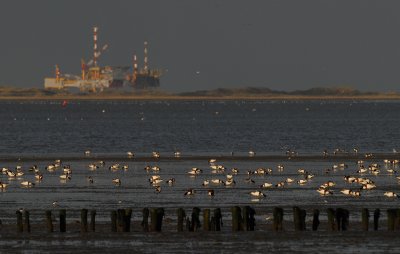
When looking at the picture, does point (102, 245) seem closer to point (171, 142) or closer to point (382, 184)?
point (382, 184)

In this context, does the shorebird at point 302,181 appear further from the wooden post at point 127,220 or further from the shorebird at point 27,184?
the wooden post at point 127,220

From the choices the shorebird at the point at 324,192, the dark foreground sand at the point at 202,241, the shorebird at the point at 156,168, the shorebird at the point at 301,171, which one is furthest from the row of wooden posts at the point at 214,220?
the shorebird at the point at 156,168

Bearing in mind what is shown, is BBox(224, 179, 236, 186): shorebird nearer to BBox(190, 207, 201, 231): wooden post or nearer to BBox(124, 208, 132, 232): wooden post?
BBox(190, 207, 201, 231): wooden post

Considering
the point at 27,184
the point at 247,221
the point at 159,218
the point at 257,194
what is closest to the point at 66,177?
the point at 27,184

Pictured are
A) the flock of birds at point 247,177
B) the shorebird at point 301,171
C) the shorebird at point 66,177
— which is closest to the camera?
the flock of birds at point 247,177

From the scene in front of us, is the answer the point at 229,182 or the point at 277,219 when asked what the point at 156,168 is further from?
the point at 277,219

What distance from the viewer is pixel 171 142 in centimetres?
9062

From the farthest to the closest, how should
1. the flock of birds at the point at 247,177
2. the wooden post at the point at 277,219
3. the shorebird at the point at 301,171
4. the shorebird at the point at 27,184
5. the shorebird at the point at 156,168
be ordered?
the shorebird at the point at 156,168, the shorebird at the point at 301,171, the shorebird at the point at 27,184, the flock of birds at the point at 247,177, the wooden post at the point at 277,219

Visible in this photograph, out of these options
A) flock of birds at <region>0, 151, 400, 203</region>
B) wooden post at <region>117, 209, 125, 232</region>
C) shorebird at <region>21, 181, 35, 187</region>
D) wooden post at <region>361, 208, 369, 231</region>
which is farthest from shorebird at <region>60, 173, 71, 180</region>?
wooden post at <region>361, 208, 369, 231</region>

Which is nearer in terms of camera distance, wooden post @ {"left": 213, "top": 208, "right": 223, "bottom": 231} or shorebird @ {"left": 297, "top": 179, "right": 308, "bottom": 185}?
wooden post @ {"left": 213, "top": 208, "right": 223, "bottom": 231}

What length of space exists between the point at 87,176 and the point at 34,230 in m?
19.8

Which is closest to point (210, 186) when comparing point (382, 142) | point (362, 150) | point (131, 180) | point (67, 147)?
point (131, 180)

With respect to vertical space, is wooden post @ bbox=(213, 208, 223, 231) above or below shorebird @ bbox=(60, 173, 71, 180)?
above

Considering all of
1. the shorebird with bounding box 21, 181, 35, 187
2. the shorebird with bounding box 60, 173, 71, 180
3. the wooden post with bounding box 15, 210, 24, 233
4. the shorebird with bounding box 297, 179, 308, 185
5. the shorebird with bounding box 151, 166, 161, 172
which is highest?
the wooden post with bounding box 15, 210, 24, 233
